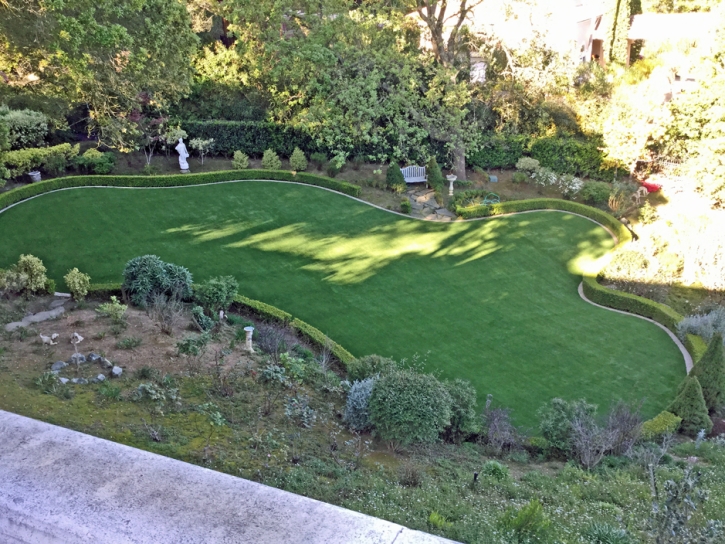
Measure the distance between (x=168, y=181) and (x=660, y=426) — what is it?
17854 millimetres

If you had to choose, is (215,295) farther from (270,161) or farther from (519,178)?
(519,178)

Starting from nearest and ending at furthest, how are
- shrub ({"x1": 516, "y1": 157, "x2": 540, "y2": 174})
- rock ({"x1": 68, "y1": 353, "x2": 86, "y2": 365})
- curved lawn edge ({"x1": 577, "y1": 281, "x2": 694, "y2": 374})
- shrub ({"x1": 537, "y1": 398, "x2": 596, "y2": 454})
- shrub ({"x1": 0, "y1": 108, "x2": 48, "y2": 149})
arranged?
1. rock ({"x1": 68, "y1": 353, "x2": 86, "y2": 365})
2. shrub ({"x1": 537, "y1": 398, "x2": 596, "y2": 454})
3. curved lawn edge ({"x1": 577, "y1": 281, "x2": 694, "y2": 374})
4. shrub ({"x1": 0, "y1": 108, "x2": 48, "y2": 149})
5. shrub ({"x1": 516, "y1": 157, "x2": 540, "y2": 174})

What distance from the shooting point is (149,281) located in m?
14.3

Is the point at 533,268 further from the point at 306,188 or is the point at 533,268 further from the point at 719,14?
the point at 719,14

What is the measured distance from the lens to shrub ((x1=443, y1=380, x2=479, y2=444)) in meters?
11.1

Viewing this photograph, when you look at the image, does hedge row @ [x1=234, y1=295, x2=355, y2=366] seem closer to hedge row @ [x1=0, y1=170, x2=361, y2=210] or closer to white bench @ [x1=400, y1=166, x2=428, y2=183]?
hedge row @ [x1=0, y1=170, x2=361, y2=210]

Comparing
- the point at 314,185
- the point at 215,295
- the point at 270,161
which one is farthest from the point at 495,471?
the point at 270,161

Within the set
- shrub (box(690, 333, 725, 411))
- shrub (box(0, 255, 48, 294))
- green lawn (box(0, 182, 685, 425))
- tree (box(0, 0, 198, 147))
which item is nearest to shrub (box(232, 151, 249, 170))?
green lawn (box(0, 182, 685, 425))

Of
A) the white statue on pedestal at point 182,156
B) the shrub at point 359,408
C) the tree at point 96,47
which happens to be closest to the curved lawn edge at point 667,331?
the shrub at point 359,408

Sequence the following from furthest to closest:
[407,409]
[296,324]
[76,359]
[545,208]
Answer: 1. [545,208]
2. [296,324]
3. [76,359]
4. [407,409]

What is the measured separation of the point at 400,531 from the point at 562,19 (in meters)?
33.2

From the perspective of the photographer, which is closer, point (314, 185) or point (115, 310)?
point (115, 310)

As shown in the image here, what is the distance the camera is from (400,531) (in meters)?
4.70

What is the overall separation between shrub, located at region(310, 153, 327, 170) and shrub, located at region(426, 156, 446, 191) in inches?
165
